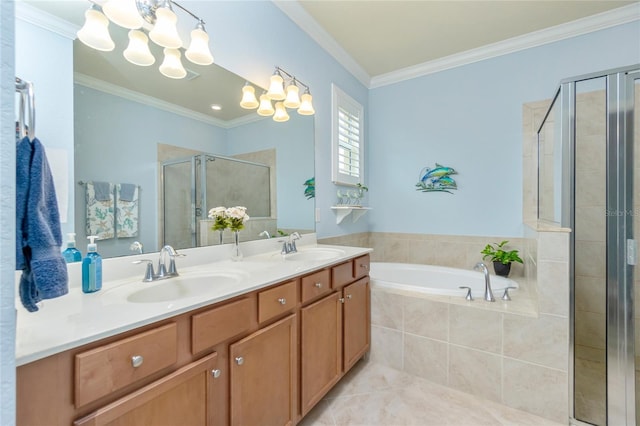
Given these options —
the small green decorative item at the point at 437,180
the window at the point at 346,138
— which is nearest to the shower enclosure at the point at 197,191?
the window at the point at 346,138

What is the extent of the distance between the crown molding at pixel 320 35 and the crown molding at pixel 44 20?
1.36m

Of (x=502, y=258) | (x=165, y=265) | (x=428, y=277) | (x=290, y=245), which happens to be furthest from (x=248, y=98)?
(x=502, y=258)

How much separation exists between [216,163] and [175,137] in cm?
25

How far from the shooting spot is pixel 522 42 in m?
2.47

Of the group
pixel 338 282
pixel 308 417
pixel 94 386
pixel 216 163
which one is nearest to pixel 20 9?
pixel 216 163

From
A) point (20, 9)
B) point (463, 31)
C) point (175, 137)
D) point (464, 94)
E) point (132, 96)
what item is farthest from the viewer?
point (464, 94)

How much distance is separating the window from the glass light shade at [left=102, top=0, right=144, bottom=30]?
1.68 meters

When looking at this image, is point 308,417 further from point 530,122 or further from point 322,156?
point 530,122

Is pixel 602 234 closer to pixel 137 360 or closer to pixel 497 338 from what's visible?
pixel 497 338

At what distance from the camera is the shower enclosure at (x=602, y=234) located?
1.43m

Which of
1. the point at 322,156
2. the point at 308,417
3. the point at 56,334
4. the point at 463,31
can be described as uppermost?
the point at 463,31

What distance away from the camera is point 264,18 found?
1.91 metres

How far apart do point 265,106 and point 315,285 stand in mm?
1247

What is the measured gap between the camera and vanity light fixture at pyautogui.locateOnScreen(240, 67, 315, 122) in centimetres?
180
